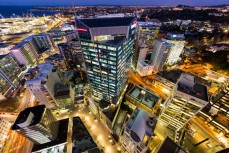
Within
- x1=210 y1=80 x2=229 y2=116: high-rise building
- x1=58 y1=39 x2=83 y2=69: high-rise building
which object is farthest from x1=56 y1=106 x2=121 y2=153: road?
x1=210 y1=80 x2=229 y2=116: high-rise building

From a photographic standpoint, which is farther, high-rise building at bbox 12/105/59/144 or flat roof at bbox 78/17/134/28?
flat roof at bbox 78/17/134/28

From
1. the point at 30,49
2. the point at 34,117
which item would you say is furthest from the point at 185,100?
the point at 30,49

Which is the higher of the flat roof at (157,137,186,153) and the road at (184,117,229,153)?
the flat roof at (157,137,186,153)

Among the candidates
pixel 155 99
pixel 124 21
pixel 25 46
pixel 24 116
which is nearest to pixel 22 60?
pixel 25 46

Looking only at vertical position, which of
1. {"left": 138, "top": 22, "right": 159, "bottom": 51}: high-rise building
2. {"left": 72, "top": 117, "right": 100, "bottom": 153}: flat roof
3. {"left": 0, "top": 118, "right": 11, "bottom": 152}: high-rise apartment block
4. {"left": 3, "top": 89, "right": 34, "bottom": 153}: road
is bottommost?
{"left": 3, "top": 89, "right": 34, "bottom": 153}: road

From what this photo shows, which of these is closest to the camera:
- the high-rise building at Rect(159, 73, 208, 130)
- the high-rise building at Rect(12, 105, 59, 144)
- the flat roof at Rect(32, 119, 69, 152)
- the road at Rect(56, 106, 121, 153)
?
the high-rise building at Rect(159, 73, 208, 130)

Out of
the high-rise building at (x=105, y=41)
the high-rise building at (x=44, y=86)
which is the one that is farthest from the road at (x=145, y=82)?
the high-rise building at (x=44, y=86)

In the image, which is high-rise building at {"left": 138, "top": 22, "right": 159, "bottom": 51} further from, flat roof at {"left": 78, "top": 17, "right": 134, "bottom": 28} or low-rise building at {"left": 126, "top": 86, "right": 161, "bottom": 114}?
flat roof at {"left": 78, "top": 17, "right": 134, "bottom": 28}
